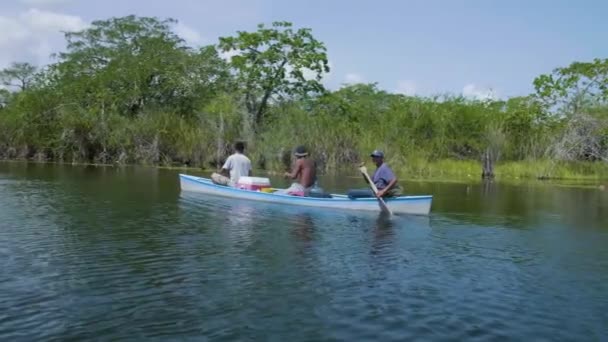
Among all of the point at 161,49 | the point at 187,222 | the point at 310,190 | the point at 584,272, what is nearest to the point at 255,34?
the point at 161,49

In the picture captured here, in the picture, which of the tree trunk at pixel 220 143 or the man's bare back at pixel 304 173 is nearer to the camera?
the man's bare back at pixel 304 173

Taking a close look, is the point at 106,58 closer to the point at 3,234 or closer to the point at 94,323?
the point at 3,234

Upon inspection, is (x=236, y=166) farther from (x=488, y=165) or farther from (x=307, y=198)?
(x=488, y=165)

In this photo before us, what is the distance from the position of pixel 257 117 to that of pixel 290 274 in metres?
38.4

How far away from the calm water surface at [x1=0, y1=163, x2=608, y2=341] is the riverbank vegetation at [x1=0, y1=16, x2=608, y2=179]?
21207 mm

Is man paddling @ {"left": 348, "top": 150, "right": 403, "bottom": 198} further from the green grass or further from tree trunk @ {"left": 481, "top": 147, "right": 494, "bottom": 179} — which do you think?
tree trunk @ {"left": 481, "top": 147, "right": 494, "bottom": 179}

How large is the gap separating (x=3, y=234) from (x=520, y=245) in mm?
10548

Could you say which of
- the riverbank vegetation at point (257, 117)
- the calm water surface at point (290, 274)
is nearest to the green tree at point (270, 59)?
the riverbank vegetation at point (257, 117)

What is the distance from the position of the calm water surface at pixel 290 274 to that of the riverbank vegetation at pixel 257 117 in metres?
21.2

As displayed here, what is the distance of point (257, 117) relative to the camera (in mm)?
48344

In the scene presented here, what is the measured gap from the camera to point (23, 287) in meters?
9.10

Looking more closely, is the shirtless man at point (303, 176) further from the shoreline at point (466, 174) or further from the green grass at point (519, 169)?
the green grass at point (519, 169)

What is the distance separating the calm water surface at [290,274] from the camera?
7.83m

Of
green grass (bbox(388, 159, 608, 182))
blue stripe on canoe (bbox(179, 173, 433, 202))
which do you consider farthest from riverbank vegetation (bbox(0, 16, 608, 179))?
blue stripe on canoe (bbox(179, 173, 433, 202))
